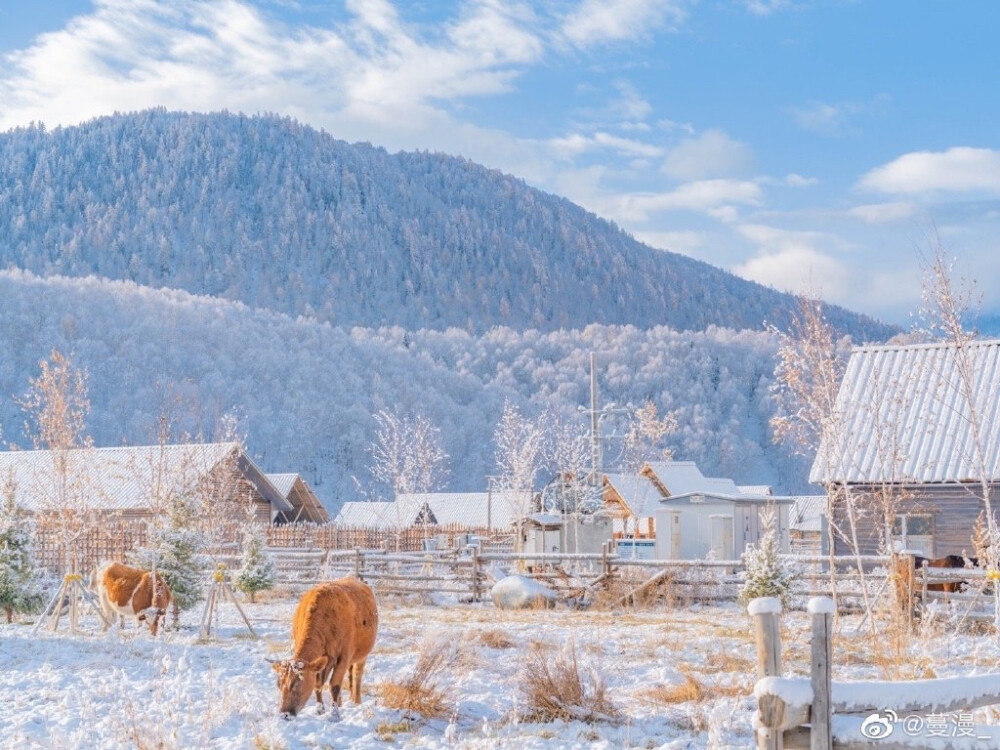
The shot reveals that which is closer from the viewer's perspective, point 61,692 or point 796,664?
point 61,692

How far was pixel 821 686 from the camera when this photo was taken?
235 inches

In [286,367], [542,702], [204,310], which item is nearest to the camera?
[542,702]

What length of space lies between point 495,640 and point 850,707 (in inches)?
447

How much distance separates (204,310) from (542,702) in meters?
130

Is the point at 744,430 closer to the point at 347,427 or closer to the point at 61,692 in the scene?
the point at 347,427

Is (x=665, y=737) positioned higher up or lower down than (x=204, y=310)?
lower down

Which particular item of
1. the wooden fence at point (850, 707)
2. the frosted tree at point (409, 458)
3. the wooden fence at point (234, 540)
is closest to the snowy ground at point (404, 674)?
the wooden fence at point (850, 707)

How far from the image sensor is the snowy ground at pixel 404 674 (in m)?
9.96

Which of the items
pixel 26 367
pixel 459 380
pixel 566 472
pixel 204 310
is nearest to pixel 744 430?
pixel 459 380

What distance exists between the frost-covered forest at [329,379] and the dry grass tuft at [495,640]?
71408 mm

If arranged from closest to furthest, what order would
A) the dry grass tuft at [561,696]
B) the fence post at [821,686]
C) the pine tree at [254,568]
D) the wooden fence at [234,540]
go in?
the fence post at [821,686] < the dry grass tuft at [561,696] < the pine tree at [254,568] < the wooden fence at [234,540]

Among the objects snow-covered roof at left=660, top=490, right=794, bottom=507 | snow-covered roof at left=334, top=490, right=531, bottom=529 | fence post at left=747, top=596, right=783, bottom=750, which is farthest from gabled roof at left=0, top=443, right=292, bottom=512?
fence post at left=747, top=596, right=783, bottom=750

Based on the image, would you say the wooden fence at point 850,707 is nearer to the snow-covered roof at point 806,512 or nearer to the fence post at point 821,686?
the fence post at point 821,686

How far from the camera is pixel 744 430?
141 m
